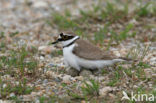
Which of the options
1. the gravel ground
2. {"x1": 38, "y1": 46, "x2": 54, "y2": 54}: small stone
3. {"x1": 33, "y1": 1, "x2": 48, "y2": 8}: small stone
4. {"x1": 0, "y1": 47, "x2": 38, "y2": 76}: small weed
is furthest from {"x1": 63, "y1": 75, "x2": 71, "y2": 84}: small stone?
{"x1": 33, "y1": 1, "x2": 48, "y2": 8}: small stone

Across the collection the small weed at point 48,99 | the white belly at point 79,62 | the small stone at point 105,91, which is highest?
the white belly at point 79,62

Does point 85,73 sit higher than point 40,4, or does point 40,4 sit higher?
point 40,4

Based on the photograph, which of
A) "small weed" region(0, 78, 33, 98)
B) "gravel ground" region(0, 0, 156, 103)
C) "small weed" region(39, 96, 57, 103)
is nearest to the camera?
"small weed" region(39, 96, 57, 103)

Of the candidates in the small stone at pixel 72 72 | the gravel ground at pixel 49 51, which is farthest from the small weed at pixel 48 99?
the small stone at pixel 72 72

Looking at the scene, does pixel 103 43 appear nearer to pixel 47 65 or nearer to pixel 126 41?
pixel 126 41

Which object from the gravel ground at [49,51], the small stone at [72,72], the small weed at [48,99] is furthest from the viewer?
the small stone at [72,72]

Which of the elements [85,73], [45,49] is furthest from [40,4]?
[85,73]

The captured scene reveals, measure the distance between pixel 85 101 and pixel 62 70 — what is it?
1.30 metres

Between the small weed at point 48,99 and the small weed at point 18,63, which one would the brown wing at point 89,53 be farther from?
the small weed at point 48,99

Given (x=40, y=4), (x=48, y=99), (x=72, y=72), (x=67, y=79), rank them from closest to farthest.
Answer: (x=48, y=99)
(x=67, y=79)
(x=72, y=72)
(x=40, y=4)

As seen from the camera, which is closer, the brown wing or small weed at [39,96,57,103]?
small weed at [39,96,57,103]

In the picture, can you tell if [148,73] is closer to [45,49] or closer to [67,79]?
[67,79]

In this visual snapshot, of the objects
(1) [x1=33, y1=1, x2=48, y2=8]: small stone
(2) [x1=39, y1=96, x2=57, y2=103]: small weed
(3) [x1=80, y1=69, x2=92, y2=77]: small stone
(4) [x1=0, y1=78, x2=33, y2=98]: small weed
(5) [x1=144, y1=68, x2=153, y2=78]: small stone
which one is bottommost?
(2) [x1=39, y1=96, x2=57, y2=103]: small weed

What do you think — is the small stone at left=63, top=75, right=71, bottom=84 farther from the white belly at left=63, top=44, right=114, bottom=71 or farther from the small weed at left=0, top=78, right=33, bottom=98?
the small weed at left=0, top=78, right=33, bottom=98
